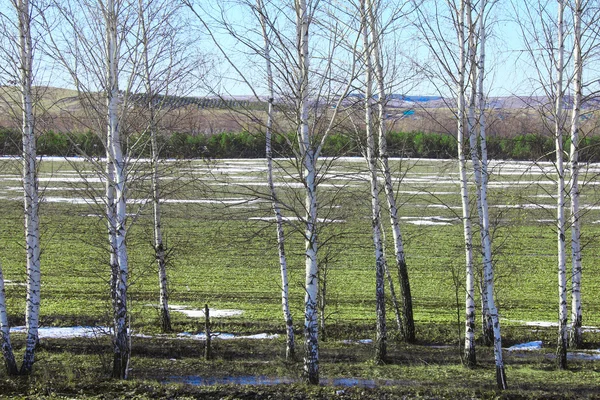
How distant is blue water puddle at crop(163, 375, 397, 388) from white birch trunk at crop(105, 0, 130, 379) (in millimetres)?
1068

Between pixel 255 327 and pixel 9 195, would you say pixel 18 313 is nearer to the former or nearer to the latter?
pixel 255 327

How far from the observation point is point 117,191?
37.7 ft

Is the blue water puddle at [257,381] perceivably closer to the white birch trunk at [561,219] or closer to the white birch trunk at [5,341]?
the white birch trunk at [5,341]

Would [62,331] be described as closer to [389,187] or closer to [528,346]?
[389,187]

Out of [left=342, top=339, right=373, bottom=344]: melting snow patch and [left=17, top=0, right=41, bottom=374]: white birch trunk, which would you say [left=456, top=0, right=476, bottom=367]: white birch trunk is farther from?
[left=17, top=0, right=41, bottom=374]: white birch trunk

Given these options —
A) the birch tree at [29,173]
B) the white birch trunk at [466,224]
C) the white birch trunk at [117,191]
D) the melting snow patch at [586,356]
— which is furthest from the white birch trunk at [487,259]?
the birch tree at [29,173]

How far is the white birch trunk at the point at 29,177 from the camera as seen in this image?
473 inches

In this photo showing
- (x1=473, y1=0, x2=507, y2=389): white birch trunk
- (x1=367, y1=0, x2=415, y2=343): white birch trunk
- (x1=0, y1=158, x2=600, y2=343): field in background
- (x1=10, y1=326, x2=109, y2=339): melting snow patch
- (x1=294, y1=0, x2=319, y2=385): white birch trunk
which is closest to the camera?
(x1=294, y1=0, x2=319, y2=385): white birch trunk

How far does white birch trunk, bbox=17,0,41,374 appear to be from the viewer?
1201cm

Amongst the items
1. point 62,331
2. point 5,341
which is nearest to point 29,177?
point 5,341

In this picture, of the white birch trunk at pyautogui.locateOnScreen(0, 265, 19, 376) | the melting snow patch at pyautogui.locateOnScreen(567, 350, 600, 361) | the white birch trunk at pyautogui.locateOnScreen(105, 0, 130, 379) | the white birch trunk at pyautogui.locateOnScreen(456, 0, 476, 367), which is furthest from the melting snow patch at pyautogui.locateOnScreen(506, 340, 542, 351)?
the white birch trunk at pyautogui.locateOnScreen(0, 265, 19, 376)

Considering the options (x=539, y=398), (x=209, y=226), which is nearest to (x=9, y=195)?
(x=209, y=226)

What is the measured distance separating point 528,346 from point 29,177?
35.2 feet

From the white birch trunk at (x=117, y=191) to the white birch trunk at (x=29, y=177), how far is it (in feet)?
5.07
